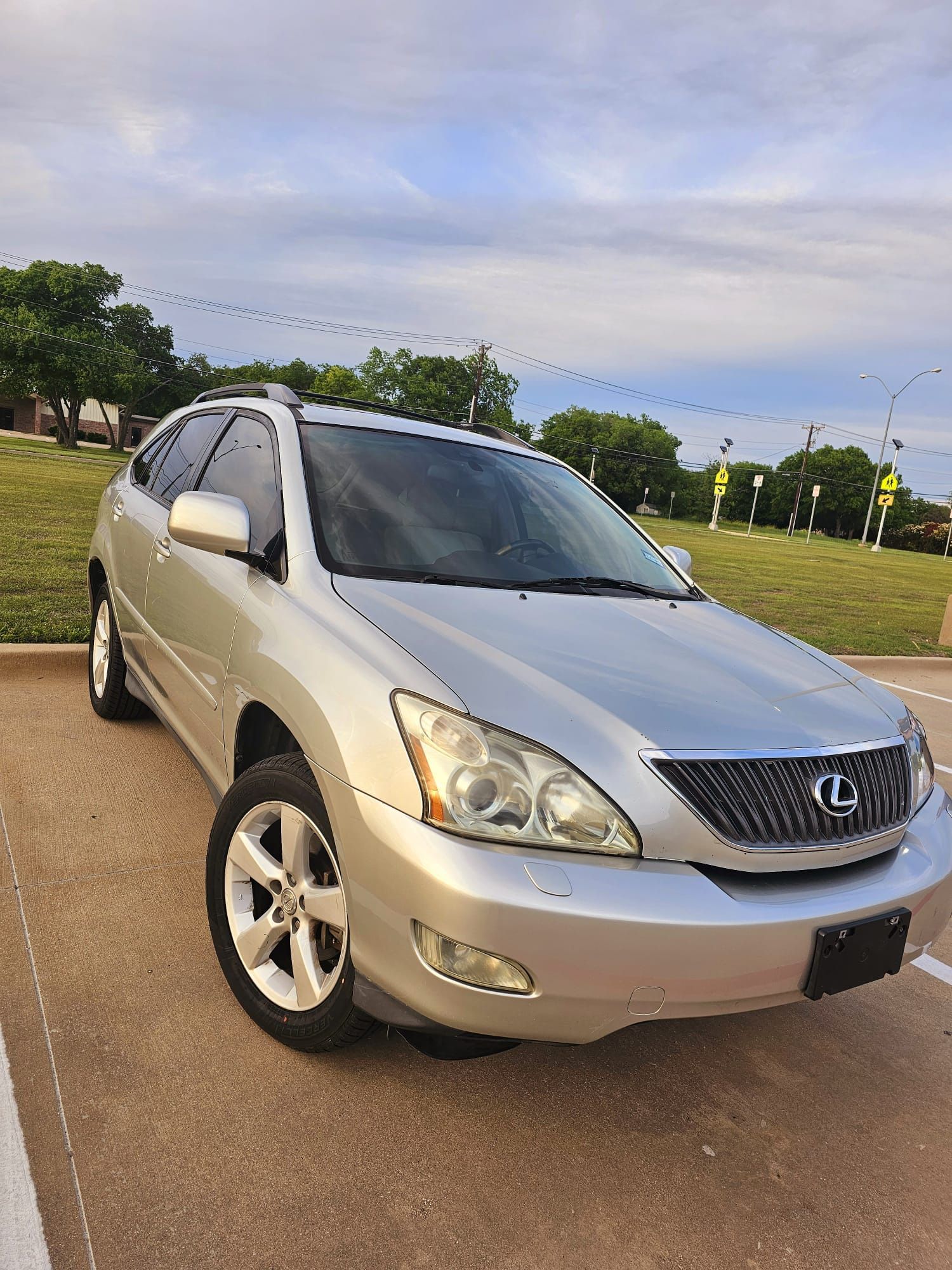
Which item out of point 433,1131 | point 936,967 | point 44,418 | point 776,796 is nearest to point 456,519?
point 776,796

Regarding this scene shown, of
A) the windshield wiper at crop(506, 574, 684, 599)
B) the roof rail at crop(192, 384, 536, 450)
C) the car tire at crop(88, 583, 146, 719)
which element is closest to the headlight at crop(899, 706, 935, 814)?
the windshield wiper at crop(506, 574, 684, 599)

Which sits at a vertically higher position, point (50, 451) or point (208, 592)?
point (208, 592)

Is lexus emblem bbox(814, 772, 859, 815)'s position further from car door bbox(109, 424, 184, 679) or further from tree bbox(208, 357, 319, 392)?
tree bbox(208, 357, 319, 392)

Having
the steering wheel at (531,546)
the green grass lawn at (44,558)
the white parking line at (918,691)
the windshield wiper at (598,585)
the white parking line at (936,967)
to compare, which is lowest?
the white parking line at (936,967)

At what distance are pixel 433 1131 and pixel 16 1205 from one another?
2.92 feet

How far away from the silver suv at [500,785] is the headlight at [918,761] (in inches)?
0.5

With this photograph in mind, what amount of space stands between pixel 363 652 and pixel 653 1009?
102 cm

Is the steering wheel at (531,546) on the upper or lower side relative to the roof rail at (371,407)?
lower

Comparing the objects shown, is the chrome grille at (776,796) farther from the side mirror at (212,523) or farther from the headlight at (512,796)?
the side mirror at (212,523)

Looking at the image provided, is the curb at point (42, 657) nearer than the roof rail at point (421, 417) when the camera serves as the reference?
No

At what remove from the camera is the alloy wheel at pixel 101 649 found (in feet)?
15.3

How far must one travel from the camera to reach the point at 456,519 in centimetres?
327

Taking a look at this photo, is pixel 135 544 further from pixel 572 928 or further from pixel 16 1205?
pixel 572 928

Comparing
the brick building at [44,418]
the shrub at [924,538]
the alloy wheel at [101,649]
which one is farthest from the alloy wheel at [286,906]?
the shrub at [924,538]
